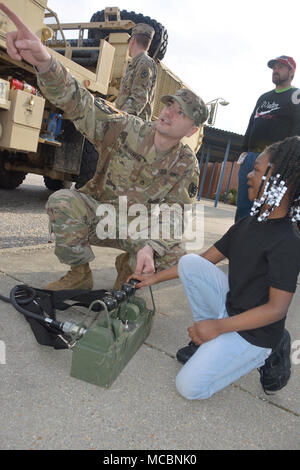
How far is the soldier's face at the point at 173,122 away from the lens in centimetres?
206

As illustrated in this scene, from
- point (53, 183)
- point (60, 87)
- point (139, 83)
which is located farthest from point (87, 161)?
point (60, 87)

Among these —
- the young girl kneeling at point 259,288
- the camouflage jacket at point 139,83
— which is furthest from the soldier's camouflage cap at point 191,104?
the camouflage jacket at point 139,83

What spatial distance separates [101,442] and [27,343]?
0.63m

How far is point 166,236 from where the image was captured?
2.21m

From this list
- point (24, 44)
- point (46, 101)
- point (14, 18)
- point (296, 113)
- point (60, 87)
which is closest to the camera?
point (14, 18)

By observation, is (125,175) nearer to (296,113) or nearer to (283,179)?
(283,179)

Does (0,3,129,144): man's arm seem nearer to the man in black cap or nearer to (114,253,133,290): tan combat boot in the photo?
(114,253,133,290): tan combat boot

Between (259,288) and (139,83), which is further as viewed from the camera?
(139,83)

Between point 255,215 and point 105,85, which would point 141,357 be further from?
point 105,85

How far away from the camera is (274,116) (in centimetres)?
311

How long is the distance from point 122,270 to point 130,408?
124 centimetres

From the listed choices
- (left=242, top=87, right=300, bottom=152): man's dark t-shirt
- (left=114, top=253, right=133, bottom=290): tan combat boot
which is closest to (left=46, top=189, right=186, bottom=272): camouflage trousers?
(left=114, top=253, right=133, bottom=290): tan combat boot
